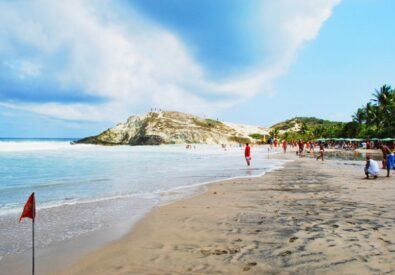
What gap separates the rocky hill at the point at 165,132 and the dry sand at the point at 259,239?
112701 mm

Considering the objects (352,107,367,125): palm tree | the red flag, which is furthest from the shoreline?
(352,107,367,125): palm tree

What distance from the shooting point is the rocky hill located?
124463mm

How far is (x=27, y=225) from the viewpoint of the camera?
339 inches

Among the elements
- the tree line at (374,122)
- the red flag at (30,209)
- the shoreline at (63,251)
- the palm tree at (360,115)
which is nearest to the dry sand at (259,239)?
the shoreline at (63,251)

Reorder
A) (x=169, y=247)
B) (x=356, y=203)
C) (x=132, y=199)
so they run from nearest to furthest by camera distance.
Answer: (x=169, y=247)
(x=356, y=203)
(x=132, y=199)

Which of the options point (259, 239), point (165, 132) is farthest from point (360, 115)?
point (259, 239)

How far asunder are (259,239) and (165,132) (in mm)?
119654

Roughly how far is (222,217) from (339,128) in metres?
109

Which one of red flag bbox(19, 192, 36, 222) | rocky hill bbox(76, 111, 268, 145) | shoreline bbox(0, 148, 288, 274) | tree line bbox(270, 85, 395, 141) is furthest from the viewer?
rocky hill bbox(76, 111, 268, 145)

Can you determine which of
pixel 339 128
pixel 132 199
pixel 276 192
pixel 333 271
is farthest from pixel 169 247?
pixel 339 128

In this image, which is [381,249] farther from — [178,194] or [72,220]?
[178,194]

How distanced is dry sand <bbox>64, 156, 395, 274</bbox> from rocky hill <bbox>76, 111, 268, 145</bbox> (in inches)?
4437

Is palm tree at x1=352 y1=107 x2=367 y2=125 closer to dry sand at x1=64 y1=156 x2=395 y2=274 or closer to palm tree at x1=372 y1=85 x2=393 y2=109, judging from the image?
palm tree at x1=372 y1=85 x2=393 y2=109

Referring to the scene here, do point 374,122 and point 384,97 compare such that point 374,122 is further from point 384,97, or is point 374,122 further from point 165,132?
point 165,132
